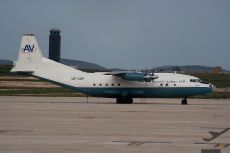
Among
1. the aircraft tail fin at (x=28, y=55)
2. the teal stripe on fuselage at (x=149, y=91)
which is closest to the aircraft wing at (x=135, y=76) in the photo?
the teal stripe on fuselage at (x=149, y=91)

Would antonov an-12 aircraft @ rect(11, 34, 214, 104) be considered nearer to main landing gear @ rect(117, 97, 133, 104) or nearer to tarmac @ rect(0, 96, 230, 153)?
main landing gear @ rect(117, 97, 133, 104)

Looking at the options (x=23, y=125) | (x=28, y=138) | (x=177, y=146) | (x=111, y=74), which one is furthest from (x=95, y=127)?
(x=111, y=74)

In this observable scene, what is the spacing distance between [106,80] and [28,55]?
7.94 meters

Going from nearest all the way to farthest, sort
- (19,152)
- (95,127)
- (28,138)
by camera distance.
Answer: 1. (19,152)
2. (28,138)
3. (95,127)

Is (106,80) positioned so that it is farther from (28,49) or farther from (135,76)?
(28,49)

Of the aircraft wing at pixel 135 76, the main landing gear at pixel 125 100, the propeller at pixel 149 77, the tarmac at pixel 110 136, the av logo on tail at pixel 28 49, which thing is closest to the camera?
the tarmac at pixel 110 136

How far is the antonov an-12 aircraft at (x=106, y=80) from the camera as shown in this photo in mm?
56344

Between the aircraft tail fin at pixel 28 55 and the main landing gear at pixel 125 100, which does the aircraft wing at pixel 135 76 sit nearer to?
the main landing gear at pixel 125 100

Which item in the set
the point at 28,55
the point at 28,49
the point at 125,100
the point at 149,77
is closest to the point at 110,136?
the point at 149,77

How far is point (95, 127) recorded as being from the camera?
24.4 meters

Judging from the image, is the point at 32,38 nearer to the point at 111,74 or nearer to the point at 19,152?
the point at 111,74

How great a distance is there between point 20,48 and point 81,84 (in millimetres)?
6907

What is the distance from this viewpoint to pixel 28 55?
56.4 m

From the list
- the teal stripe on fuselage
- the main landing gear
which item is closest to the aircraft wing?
the teal stripe on fuselage
